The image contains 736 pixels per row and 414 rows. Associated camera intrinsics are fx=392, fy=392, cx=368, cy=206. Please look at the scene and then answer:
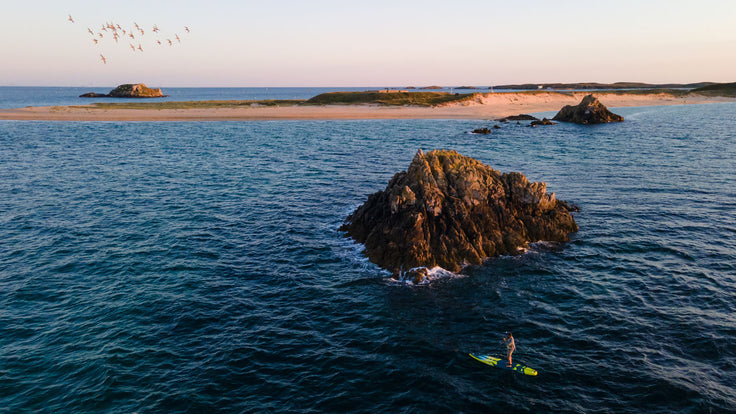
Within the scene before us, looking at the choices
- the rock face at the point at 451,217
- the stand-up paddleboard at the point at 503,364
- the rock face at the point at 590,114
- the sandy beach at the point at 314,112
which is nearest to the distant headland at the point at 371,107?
the sandy beach at the point at 314,112

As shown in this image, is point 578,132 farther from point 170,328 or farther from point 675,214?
point 170,328

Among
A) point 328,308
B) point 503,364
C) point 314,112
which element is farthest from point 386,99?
point 503,364

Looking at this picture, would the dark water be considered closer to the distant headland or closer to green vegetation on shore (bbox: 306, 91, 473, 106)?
the distant headland

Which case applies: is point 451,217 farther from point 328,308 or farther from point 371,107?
point 371,107

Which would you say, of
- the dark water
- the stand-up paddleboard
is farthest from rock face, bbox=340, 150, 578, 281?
the stand-up paddleboard

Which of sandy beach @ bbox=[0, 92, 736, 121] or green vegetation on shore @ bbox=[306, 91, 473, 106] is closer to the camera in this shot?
sandy beach @ bbox=[0, 92, 736, 121]

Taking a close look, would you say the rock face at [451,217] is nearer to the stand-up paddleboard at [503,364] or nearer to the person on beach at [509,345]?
the person on beach at [509,345]
